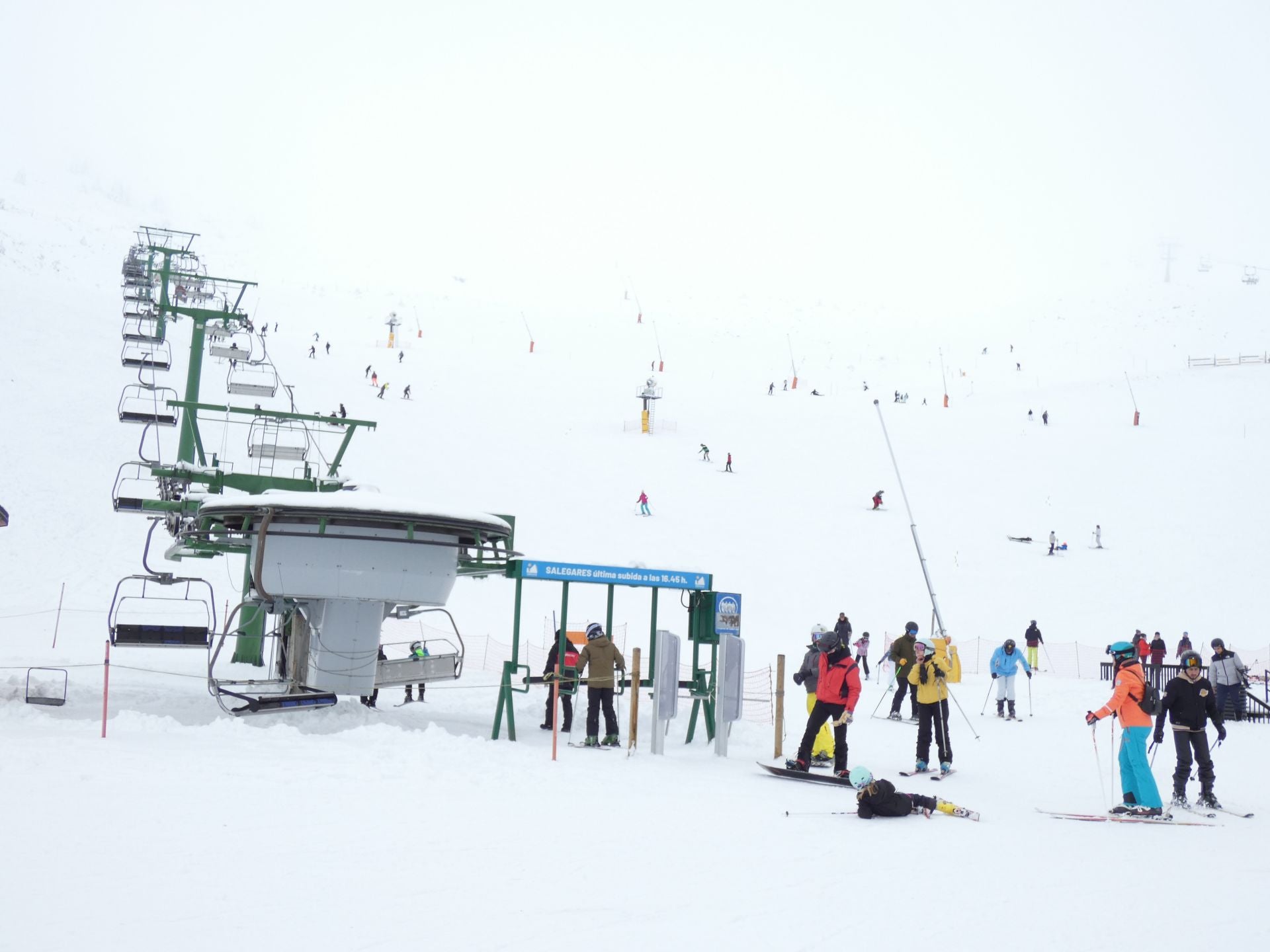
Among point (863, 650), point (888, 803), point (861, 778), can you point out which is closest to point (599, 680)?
point (861, 778)

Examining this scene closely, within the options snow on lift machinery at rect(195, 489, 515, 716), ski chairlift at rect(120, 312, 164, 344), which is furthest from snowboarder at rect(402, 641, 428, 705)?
ski chairlift at rect(120, 312, 164, 344)

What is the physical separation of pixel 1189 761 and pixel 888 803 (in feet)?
10.3

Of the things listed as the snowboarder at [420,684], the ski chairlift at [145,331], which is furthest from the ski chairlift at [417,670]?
the ski chairlift at [145,331]

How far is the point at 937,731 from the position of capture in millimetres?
11836

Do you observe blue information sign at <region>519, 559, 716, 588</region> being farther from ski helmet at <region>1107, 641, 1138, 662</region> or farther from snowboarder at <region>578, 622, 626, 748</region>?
ski helmet at <region>1107, 641, 1138, 662</region>

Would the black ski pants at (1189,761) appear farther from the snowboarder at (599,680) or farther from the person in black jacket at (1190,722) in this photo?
the snowboarder at (599,680)

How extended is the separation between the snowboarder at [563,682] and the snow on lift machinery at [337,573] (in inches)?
48.0

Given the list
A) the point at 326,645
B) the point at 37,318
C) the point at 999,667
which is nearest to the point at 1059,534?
the point at 999,667

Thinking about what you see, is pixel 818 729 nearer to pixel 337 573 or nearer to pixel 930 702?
pixel 930 702

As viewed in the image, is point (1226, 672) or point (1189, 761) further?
point (1226, 672)

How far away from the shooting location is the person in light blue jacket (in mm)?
17812

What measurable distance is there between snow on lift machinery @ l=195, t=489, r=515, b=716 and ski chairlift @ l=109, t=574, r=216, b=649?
0.45 metres

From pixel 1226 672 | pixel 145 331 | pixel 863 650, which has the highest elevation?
pixel 145 331

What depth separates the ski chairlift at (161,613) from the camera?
42.3 feet
